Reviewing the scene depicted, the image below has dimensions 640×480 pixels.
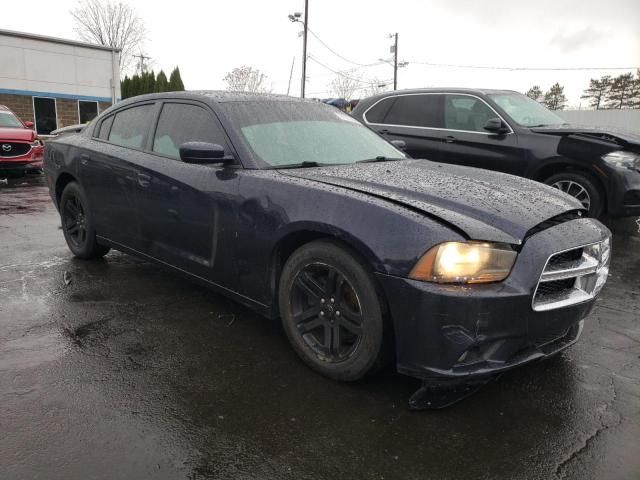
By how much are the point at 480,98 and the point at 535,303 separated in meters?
5.05

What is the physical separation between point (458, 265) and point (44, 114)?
25.9m

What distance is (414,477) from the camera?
2.09 m

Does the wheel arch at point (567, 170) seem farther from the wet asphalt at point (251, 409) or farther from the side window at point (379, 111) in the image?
the wet asphalt at point (251, 409)

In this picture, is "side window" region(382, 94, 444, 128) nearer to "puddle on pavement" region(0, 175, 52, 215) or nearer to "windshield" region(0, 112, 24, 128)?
"puddle on pavement" region(0, 175, 52, 215)

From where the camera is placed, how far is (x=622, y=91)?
61.0 meters

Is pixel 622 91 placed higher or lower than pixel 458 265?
higher

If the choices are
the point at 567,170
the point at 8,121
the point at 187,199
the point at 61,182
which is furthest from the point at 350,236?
the point at 8,121

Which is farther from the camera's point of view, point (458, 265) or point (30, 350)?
point (30, 350)

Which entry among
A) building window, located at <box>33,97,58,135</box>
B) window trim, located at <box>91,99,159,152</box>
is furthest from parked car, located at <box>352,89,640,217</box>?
building window, located at <box>33,97,58,135</box>

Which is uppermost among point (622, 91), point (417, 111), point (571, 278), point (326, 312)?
point (622, 91)

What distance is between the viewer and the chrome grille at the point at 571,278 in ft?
8.10

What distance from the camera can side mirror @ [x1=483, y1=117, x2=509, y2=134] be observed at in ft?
21.0

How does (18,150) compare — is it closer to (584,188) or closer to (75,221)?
(75,221)

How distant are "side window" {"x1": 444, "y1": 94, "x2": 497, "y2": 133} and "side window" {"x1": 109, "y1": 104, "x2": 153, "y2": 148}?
421 centimetres
